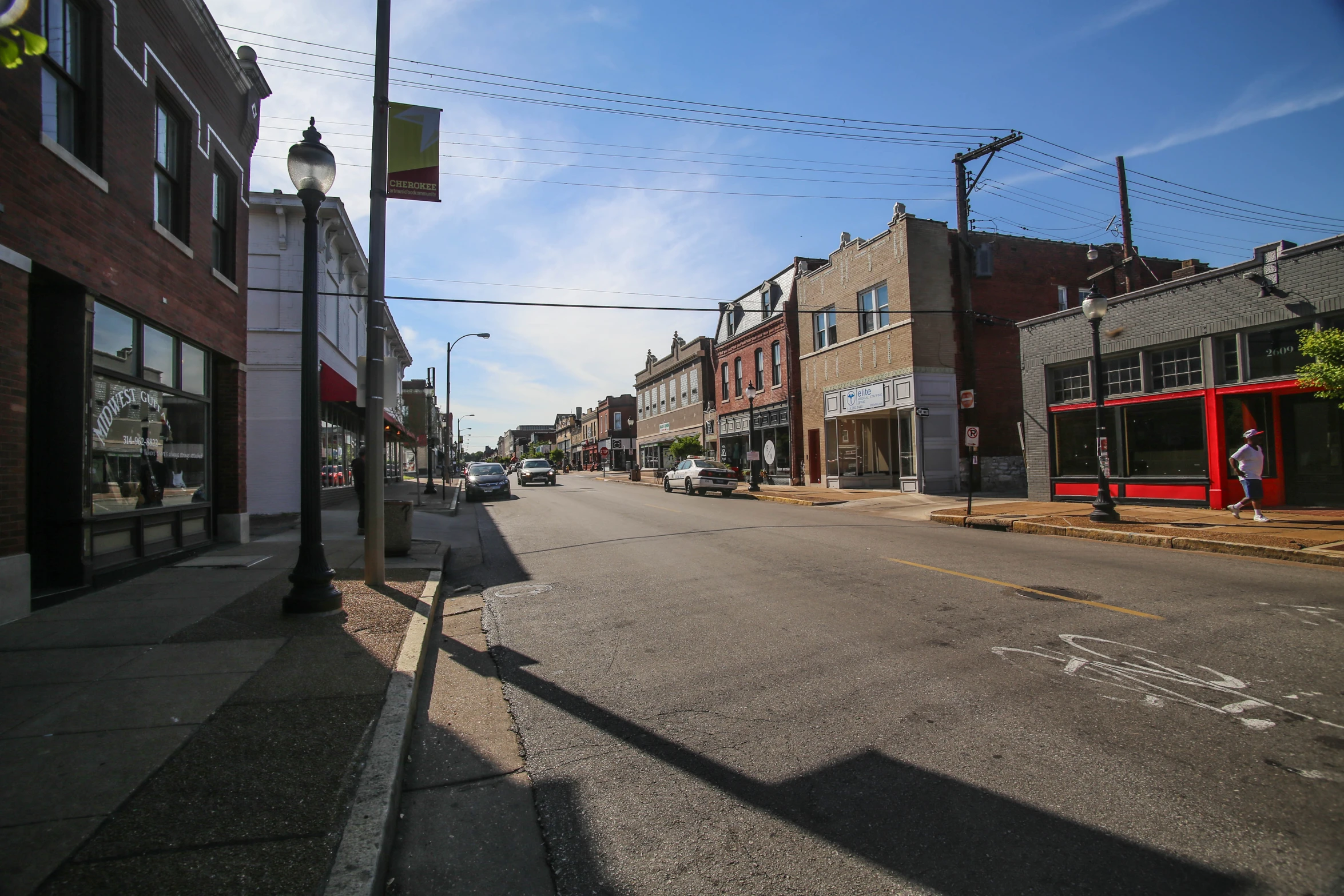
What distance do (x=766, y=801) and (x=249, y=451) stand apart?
16888 mm

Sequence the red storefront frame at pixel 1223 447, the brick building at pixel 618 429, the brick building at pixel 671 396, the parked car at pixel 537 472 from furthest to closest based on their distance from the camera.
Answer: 1. the brick building at pixel 618 429
2. the brick building at pixel 671 396
3. the parked car at pixel 537 472
4. the red storefront frame at pixel 1223 447

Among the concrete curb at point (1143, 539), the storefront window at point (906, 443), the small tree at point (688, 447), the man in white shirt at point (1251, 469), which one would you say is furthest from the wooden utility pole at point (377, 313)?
the small tree at point (688, 447)

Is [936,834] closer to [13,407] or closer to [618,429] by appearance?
[13,407]

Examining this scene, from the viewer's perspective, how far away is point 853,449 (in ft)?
92.6

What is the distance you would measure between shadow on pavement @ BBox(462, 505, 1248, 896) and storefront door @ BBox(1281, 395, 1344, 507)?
16.2 m

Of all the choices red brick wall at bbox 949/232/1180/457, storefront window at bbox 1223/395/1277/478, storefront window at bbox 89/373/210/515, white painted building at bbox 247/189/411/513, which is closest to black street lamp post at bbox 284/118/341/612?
storefront window at bbox 89/373/210/515

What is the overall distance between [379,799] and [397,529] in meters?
8.59

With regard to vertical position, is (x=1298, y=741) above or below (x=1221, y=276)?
below

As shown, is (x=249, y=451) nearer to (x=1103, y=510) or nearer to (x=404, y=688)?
(x=404, y=688)

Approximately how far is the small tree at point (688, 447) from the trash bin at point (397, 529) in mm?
29288

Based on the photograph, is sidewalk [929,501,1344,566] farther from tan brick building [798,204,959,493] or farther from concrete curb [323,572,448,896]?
concrete curb [323,572,448,896]

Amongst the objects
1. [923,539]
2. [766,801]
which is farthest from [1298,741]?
[923,539]

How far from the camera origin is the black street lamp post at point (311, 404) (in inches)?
259

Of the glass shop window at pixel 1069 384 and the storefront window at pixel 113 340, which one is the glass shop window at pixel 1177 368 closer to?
the glass shop window at pixel 1069 384
